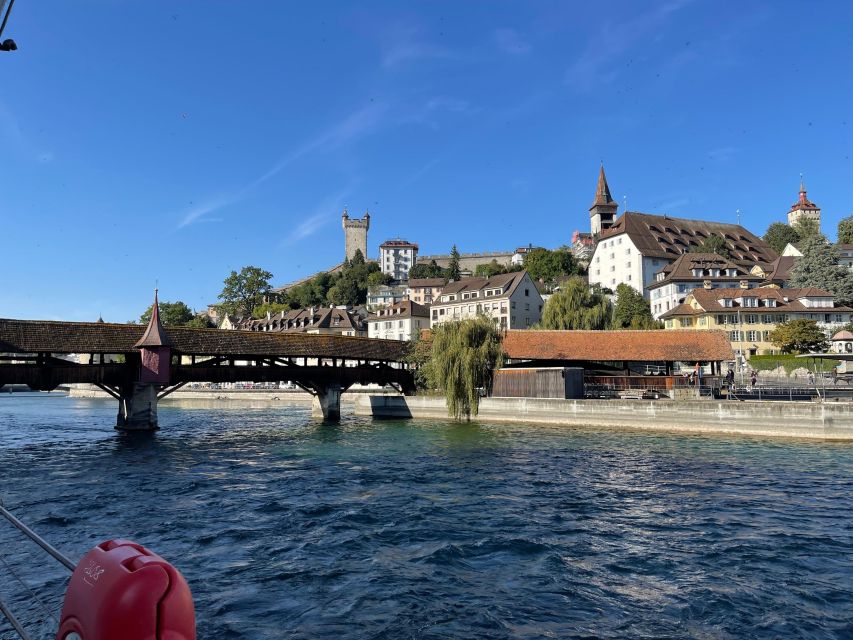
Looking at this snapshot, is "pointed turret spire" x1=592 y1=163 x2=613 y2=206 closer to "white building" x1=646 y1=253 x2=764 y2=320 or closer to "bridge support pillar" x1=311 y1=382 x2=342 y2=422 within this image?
"white building" x1=646 y1=253 x2=764 y2=320

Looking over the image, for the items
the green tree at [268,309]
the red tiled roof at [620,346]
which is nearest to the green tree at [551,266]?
the green tree at [268,309]

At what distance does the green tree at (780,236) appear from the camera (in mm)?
114306

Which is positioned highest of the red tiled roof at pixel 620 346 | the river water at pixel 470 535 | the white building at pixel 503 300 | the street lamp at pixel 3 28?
the white building at pixel 503 300

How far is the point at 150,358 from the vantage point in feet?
112

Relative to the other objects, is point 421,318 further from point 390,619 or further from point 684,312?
point 390,619

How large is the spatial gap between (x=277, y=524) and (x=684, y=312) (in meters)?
58.6

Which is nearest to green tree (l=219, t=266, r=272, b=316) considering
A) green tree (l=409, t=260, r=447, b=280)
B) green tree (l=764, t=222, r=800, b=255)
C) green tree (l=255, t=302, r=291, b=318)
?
green tree (l=255, t=302, r=291, b=318)

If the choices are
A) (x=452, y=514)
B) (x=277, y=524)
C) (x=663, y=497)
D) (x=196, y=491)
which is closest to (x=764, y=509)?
(x=663, y=497)

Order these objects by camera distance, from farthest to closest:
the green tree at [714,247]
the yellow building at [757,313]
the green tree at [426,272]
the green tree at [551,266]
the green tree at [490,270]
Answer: the green tree at [426,272] → the green tree at [490,270] → the green tree at [551,266] → the green tree at [714,247] → the yellow building at [757,313]

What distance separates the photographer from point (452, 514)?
15.0 meters

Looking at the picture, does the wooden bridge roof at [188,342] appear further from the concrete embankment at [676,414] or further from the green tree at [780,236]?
the green tree at [780,236]

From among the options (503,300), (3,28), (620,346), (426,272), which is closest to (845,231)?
(503,300)

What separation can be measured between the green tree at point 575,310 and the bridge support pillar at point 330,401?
2266 cm

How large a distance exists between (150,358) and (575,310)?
37535 millimetres
